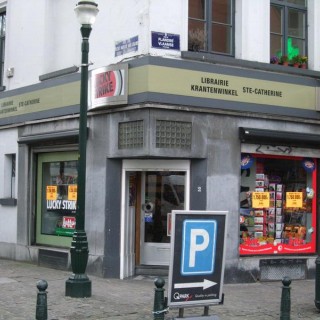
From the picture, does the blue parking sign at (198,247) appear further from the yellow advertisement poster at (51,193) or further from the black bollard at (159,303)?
the yellow advertisement poster at (51,193)

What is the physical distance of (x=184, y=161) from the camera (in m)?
12.3

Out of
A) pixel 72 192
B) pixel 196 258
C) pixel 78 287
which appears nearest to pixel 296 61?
pixel 72 192

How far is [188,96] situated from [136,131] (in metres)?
1.28

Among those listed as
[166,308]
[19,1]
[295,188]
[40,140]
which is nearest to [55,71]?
[40,140]

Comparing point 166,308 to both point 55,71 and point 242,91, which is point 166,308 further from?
point 55,71

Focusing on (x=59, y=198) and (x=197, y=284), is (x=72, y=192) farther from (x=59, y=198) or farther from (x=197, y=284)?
(x=197, y=284)

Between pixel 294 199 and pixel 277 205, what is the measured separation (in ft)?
1.52

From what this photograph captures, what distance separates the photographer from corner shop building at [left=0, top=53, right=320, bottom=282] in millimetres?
12055

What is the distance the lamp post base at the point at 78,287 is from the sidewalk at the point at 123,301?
0.13 m

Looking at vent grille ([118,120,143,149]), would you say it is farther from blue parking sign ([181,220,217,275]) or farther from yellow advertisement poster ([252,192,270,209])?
blue parking sign ([181,220,217,275])

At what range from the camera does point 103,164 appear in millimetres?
12828

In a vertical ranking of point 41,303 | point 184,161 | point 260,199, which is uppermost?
point 184,161

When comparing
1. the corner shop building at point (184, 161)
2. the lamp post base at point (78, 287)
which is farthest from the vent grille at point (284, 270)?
the lamp post base at point (78, 287)

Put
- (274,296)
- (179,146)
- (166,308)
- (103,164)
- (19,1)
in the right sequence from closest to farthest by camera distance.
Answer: (166,308) < (274,296) < (179,146) < (103,164) < (19,1)
